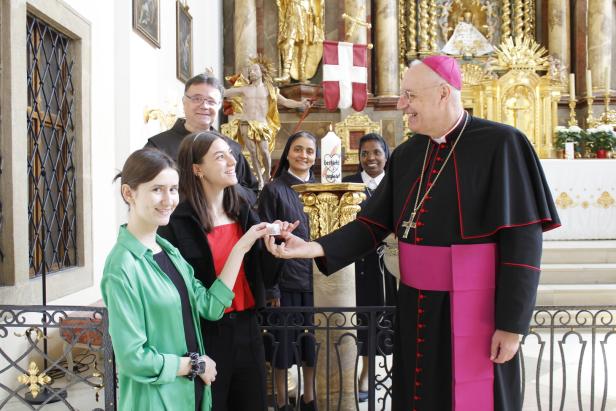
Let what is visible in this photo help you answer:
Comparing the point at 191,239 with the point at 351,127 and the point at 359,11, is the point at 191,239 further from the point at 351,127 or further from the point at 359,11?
the point at 359,11

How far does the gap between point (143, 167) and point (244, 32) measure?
9.04 metres

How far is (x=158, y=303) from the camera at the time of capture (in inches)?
81.4

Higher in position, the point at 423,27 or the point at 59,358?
the point at 423,27

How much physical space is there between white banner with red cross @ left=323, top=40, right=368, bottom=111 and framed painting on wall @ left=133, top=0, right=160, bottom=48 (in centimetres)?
326

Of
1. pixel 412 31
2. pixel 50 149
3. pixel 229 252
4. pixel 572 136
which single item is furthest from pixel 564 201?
pixel 229 252

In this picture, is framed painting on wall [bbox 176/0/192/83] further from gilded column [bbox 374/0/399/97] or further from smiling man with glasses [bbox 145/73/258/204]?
smiling man with glasses [bbox 145/73/258/204]

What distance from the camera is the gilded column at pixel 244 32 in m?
10.7

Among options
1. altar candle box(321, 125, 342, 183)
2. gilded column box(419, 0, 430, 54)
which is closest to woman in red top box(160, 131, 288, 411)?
altar candle box(321, 125, 342, 183)

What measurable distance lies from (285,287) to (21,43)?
2.53 m

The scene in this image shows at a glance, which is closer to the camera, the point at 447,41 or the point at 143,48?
the point at 143,48

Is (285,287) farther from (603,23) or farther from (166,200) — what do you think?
(603,23)

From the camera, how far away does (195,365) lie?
6.95ft

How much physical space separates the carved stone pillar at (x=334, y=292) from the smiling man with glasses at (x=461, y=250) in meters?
0.75

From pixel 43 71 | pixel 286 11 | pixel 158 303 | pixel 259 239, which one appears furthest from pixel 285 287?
pixel 286 11
